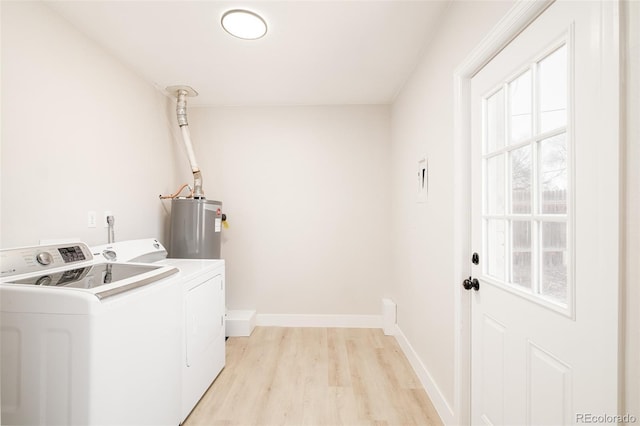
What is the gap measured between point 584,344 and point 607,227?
0.35 m

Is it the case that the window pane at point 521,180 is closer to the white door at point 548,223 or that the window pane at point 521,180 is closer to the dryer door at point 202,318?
the white door at point 548,223

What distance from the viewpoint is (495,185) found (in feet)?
4.04

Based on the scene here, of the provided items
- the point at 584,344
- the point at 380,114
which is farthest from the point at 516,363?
the point at 380,114

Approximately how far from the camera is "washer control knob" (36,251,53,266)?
1.35 metres

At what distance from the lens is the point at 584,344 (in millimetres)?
770

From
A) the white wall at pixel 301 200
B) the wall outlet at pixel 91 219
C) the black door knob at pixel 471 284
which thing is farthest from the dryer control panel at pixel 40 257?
the black door knob at pixel 471 284

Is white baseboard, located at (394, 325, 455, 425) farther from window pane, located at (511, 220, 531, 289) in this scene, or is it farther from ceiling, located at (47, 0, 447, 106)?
ceiling, located at (47, 0, 447, 106)

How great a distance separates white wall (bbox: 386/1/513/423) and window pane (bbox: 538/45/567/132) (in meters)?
0.32

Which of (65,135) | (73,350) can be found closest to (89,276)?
(73,350)

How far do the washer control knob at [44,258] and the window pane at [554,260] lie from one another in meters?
2.25

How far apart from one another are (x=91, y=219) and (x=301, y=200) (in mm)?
1839

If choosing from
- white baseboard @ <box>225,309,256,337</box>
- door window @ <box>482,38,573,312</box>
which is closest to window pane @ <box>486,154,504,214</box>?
door window @ <box>482,38,573,312</box>

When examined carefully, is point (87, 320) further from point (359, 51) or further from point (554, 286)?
point (359, 51)

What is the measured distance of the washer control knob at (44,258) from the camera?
4.42ft
